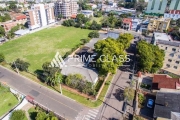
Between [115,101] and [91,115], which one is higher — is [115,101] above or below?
above

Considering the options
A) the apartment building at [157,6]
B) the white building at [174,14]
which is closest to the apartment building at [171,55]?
the white building at [174,14]

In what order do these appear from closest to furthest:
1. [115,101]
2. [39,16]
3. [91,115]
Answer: [91,115] → [115,101] → [39,16]

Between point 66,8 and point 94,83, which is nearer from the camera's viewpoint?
point 94,83

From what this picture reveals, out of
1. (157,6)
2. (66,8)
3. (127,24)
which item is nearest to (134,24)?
(127,24)

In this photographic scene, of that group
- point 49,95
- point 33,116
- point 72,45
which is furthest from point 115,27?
point 33,116

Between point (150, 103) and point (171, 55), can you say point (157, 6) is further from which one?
point (150, 103)

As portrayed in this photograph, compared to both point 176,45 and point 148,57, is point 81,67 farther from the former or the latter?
point 176,45

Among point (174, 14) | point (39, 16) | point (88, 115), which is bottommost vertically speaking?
point (88, 115)
